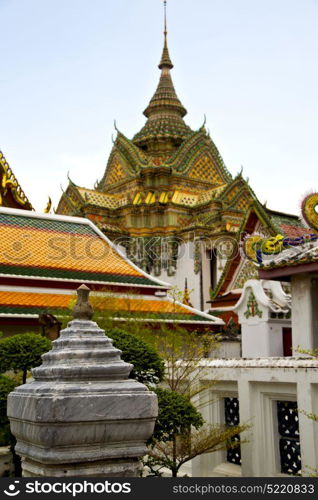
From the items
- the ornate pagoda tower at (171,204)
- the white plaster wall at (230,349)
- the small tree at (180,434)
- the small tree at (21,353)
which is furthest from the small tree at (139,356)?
the ornate pagoda tower at (171,204)

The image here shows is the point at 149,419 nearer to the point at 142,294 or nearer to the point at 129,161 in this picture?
the point at 142,294

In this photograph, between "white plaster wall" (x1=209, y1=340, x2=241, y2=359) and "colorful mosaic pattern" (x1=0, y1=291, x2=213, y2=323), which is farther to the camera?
"white plaster wall" (x1=209, y1=340, x2=241, y2=359)

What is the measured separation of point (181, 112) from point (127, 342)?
30.6 m

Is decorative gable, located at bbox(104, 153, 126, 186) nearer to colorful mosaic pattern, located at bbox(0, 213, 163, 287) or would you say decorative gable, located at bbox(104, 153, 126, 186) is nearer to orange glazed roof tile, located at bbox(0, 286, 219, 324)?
colorful mosaic pattern, located at bbox(0, 213, 163, 287)

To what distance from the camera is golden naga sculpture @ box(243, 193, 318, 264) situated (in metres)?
8.08

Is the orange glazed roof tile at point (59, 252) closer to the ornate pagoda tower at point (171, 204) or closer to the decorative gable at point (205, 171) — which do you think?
the ornate pagoda tower at point (171, 204)

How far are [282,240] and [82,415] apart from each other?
640 cm

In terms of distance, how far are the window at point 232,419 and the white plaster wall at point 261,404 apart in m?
0.06

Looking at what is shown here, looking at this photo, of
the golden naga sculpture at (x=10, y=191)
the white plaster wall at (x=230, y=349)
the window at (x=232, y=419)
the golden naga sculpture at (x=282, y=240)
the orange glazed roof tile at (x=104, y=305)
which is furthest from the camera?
the white plaster wall at (x=230, y=349)

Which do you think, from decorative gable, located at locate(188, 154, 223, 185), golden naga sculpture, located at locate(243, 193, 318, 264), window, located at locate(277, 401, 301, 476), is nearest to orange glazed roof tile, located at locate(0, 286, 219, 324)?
golden naga sculpture, located at locate(243, 193, 318, 264)

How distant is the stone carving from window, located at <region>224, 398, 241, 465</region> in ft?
11.6

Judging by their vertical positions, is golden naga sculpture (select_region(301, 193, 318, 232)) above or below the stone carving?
above

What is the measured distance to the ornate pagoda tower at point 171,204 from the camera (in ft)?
86.4

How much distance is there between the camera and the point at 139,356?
5.86 m
